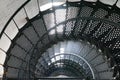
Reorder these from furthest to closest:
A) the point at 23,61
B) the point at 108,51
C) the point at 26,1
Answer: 1. the point at 23,61
2. the point at 108,51
3. the point at 26,1

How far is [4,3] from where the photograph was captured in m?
8.65

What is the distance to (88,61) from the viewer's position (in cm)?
2189

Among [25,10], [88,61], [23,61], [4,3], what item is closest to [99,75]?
[88,61]

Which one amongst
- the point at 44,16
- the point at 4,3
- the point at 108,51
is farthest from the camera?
the point at 44,16

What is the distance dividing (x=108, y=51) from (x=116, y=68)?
2.79ft

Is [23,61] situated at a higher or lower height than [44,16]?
lower

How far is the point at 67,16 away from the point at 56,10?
0.74 m

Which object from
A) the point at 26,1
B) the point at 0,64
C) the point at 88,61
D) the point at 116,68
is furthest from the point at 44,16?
the point at 88,61

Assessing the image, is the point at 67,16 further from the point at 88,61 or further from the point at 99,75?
the point at 88,61

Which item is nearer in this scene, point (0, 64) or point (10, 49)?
point (0, 64)

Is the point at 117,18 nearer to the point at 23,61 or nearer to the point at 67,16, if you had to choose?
the point at 67,16

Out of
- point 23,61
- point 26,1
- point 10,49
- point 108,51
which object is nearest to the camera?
point 26,1

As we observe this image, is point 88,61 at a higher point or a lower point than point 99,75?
higher

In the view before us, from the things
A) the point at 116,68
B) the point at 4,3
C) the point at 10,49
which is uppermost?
the point at 4,3
